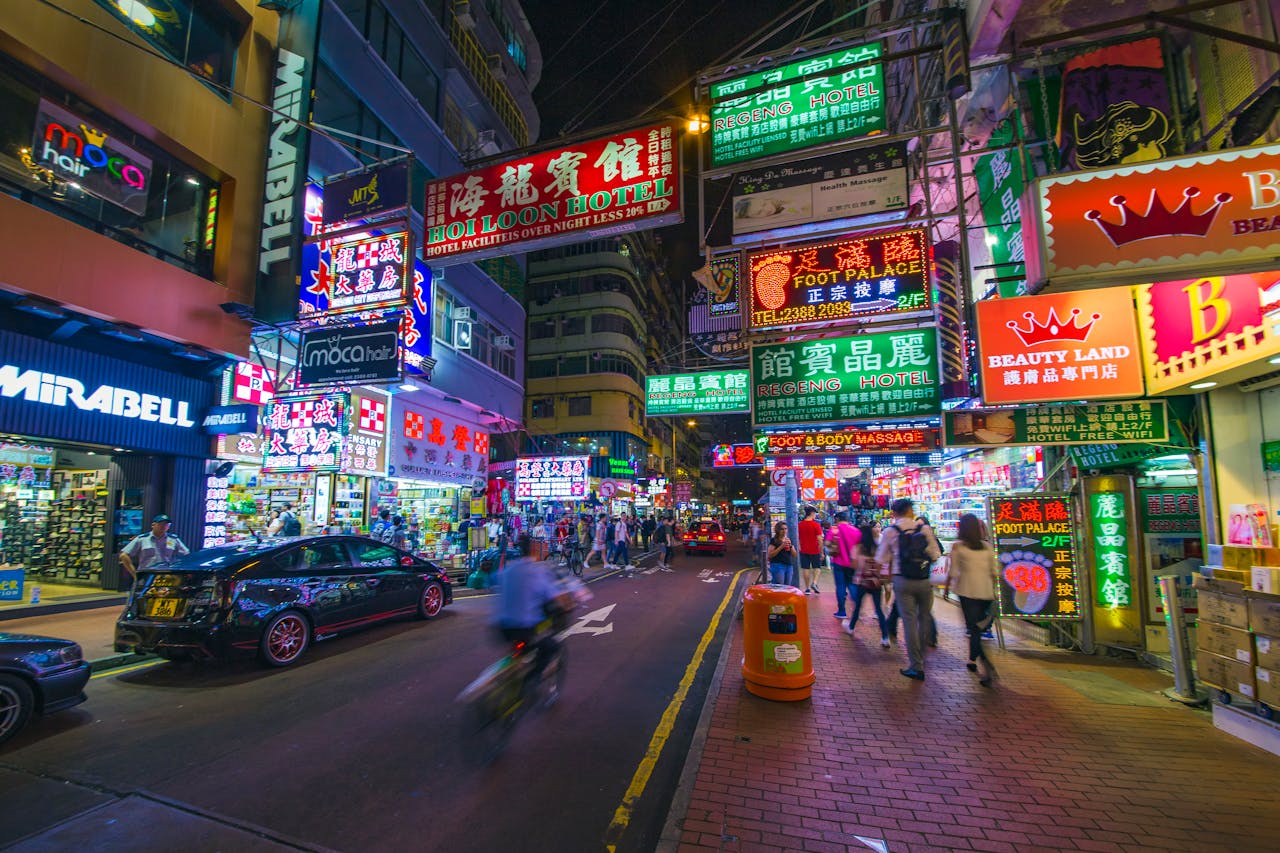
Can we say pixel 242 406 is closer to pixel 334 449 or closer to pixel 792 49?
pixel 334 449

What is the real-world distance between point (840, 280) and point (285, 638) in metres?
9.41

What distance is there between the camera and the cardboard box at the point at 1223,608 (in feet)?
16.5

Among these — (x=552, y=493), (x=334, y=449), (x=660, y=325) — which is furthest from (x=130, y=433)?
(x=660, y=325)

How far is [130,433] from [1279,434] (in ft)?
57.1

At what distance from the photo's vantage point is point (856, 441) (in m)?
11.0

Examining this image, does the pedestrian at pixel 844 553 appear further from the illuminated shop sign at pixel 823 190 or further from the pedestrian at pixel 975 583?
the illuminated shop sign at pixel 823 190

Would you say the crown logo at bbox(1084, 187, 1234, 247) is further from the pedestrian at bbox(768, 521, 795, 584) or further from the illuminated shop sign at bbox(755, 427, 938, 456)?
the pedestrian at bbox(768, 521, 795, 584)

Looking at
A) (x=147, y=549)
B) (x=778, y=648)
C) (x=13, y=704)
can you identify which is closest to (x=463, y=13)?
(x=147, y=549)

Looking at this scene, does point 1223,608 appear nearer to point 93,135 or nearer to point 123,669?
point 123,669

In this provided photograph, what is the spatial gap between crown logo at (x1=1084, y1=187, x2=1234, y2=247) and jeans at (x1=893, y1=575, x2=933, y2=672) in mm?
4323

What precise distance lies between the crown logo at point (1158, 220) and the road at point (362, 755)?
5353 millimetres

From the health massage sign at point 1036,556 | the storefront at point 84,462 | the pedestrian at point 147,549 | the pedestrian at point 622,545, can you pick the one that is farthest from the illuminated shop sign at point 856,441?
the storefront at point 84,462

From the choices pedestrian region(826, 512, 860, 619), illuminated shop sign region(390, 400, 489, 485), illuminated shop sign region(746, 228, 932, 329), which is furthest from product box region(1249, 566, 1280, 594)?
illuminated shop sign region(390, 400, 489, 485)

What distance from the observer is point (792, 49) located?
864cm
